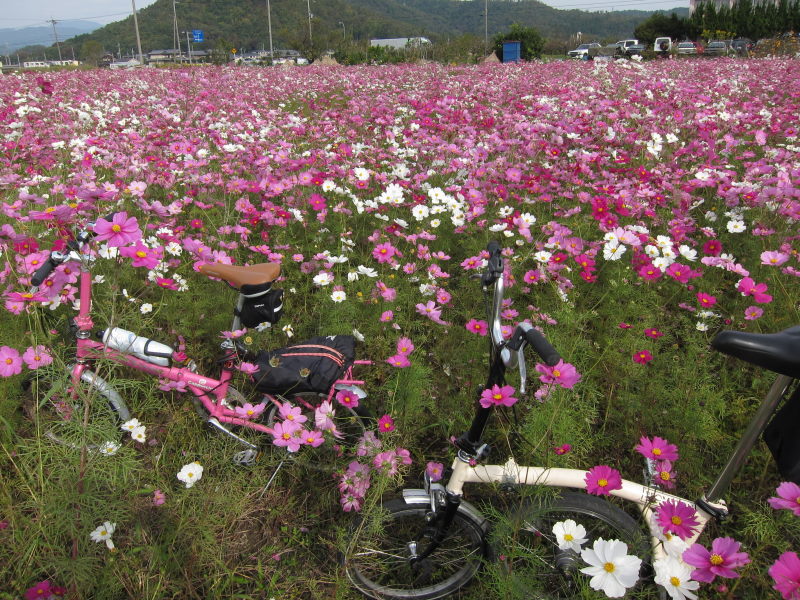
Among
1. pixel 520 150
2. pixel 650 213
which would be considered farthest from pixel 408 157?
pixel 650 213

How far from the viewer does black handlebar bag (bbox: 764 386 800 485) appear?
0.98 meters

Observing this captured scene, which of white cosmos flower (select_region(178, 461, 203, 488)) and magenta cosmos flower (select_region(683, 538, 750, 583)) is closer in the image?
magenta cosmos flower (select_region(683, 538, 750, 583))

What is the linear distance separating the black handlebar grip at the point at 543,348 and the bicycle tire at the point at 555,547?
61 cm

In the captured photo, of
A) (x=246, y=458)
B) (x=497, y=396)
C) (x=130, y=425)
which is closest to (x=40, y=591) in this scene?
(x=130, y=425)

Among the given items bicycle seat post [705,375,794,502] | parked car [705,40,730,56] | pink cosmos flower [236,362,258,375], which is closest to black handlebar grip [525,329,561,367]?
bicycle seat post [705,375,794,502]

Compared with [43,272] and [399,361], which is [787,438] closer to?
[399,361]

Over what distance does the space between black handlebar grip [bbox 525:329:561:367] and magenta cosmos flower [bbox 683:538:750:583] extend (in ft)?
1.40

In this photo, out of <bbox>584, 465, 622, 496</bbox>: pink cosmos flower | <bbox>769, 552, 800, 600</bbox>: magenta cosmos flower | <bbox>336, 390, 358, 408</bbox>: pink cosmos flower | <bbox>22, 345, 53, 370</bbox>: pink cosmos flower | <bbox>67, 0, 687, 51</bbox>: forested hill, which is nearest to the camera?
<bbox>769, 552, 800, 600</bbox>: magenta cosmos flower

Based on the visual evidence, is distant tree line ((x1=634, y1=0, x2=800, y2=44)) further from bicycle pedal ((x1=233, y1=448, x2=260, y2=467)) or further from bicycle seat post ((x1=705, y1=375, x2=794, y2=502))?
bicycle pedal ((x1=233, y1=448, x2=260, y2=467))

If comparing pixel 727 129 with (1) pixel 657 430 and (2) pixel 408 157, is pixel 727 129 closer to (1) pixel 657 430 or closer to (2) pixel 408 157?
(2) pixel 408 157

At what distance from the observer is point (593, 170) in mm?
4121

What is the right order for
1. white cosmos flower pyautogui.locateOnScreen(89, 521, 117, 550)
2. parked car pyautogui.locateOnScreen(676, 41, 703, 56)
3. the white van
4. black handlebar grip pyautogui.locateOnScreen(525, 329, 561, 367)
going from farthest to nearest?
the white van → parked car pyautogui.locateOnScreen(676, 41, 703, 56) → white cosmos flower pyautogui.locateOnScreen(89, 521, 117, 550) → black handlebar grip pyautogui.locateOnScreen(525, 329, 561, 367)

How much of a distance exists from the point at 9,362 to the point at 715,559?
81.6 inches

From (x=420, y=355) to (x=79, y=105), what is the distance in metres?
5.72
